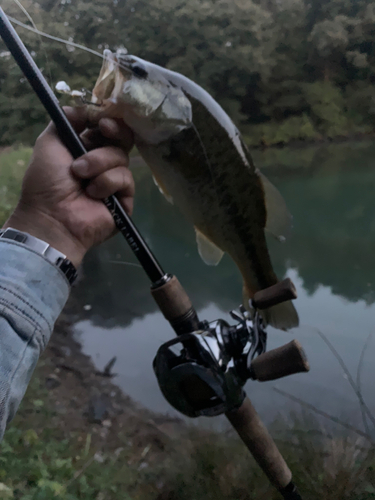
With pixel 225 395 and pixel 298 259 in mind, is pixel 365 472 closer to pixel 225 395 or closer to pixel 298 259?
pixel 225 395

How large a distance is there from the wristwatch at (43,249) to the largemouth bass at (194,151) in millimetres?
286

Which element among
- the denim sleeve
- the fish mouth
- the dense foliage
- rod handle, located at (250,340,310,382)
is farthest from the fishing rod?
the dense foliage

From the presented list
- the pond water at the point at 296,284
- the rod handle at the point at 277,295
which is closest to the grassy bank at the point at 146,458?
the pond water at the point at 296,284

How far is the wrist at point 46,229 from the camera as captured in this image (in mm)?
627

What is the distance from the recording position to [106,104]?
0.69 meters

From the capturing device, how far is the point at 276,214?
0.81 meters

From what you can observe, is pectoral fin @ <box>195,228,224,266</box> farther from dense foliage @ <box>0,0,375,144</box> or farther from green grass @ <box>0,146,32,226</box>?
green grass @ <box>0,146,32,226</box>

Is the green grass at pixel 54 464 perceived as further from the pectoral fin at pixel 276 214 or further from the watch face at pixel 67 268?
the pectoral fin at pixel 276 214

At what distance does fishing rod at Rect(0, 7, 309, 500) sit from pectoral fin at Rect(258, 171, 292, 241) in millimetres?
150

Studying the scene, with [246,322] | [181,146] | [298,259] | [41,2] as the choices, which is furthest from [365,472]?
[41,2]

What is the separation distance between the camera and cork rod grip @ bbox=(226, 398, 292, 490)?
84 centimetres

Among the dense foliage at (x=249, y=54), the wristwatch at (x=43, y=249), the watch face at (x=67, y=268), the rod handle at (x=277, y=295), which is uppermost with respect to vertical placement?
the dense foliage at (x=249, y=54)

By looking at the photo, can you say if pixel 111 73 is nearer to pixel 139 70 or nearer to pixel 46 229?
pixel 139 70

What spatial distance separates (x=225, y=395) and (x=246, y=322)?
0.47 feet
